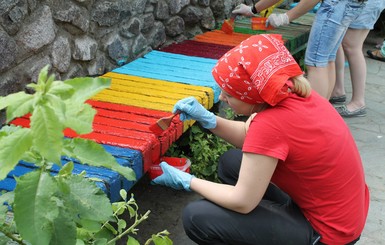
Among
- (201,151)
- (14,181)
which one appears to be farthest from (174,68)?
(14,181)

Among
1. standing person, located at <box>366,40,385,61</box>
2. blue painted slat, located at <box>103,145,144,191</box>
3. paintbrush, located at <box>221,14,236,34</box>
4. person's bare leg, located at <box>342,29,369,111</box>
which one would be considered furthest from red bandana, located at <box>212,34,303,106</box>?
standing person, located at <box>366,40,385,61</box>

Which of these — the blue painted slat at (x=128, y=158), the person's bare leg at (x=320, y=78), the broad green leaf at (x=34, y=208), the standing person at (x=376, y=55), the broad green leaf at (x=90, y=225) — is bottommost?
the standing person at (x=376, y=55)

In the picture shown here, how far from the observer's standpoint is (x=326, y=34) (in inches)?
153

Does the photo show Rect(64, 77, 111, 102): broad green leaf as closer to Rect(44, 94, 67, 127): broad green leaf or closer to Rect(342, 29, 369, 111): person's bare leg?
Rect(44, 94, 67, 127): broad green leaf

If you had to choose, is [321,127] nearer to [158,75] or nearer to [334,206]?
[334,206]

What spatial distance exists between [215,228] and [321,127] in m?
0.58

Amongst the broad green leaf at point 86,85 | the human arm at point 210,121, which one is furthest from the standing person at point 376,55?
the broad green leaf at point 86,85

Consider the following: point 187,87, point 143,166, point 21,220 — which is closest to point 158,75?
point 187,87

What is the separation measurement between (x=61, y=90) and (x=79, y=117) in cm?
7

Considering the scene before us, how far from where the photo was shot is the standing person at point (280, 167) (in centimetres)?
194

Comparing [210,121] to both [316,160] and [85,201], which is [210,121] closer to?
[316,160]

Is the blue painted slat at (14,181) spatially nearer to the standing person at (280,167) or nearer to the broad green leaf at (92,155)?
the standing person at (280,167)

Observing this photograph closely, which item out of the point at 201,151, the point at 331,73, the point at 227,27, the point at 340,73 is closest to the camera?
the point at 201,151

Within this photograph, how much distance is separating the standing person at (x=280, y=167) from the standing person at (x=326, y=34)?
191cm
